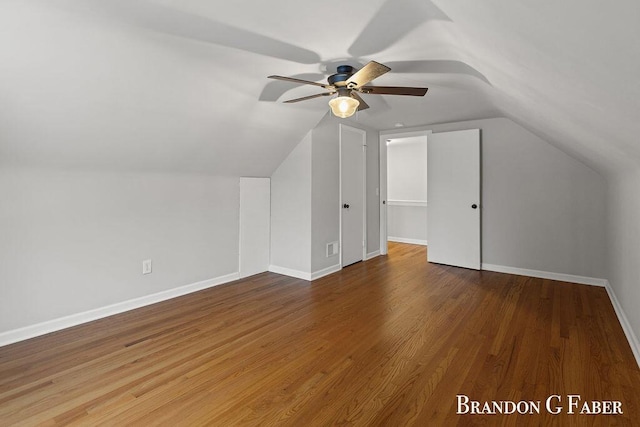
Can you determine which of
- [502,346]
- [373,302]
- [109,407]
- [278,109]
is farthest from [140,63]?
[502,346]

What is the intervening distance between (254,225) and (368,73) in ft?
8.68

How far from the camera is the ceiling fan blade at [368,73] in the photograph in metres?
1.96

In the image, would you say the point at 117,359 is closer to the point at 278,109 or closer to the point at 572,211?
the point at 278,109

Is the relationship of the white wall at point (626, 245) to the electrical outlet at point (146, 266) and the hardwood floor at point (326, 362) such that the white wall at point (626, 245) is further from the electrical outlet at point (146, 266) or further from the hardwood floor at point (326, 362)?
the electrical outlet at point (146, 266)

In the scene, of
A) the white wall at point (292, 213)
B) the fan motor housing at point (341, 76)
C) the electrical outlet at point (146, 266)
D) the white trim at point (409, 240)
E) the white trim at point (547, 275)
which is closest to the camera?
the fan motor housing at point (341, 76)

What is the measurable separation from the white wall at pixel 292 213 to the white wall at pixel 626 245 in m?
2.91

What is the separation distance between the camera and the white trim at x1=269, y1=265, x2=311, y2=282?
13.0ft

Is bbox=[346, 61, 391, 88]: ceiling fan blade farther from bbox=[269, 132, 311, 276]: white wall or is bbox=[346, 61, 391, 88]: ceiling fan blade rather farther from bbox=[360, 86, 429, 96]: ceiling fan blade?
bbox=[269, 132, 311, 276]: white wall

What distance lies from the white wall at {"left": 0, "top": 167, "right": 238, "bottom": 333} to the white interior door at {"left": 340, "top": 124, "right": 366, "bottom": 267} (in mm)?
1712

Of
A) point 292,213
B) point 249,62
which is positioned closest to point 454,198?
point 292,213

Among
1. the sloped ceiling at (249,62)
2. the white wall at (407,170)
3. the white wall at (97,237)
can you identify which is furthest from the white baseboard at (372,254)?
the sloped ceiling at (249,62)

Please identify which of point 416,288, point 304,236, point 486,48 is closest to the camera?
point 486,48

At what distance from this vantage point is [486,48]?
1.64 m

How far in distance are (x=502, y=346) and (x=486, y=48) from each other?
78.1 inches
